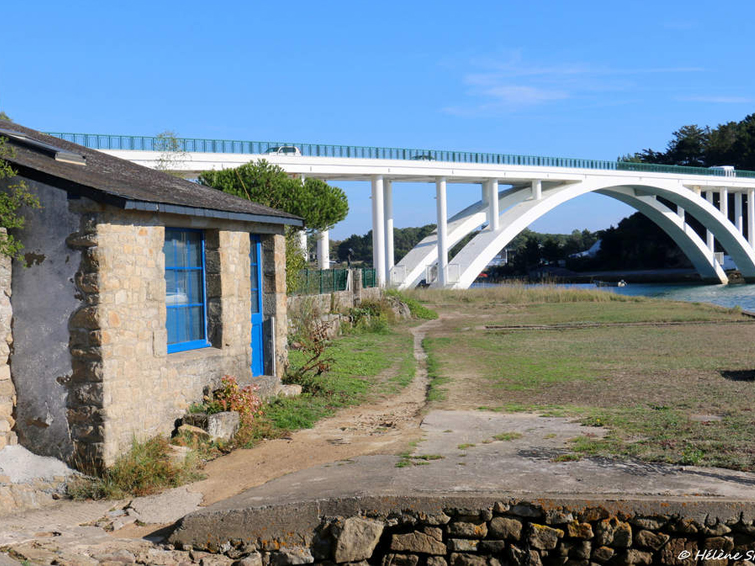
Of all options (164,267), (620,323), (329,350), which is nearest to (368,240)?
(620,323)

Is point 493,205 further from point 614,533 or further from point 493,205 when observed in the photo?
point 614,533

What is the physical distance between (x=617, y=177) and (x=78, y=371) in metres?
48.4

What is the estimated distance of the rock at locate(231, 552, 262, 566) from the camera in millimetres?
5512

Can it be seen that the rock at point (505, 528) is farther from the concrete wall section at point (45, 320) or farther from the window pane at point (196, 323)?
the window pane at point (196, 323)

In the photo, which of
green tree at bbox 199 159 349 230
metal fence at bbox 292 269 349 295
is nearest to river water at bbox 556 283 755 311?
green tree at bbox 199 159 349 230

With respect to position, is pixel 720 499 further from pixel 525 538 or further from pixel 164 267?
pixel 164 267

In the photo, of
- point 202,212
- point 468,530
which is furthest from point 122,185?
point 468,530

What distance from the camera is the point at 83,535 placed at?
5723 millimetres

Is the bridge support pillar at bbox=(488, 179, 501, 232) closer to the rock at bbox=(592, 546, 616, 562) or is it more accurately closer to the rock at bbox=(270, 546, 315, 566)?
the rock at bbox=(592, 546, 616, 562)

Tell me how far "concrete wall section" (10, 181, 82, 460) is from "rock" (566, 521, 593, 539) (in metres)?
4.48

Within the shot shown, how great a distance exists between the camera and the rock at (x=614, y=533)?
543 centimetres

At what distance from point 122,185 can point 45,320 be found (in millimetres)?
1555

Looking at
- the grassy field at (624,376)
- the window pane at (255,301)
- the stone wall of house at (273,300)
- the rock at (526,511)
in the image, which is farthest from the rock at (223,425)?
the rock at (526,511)

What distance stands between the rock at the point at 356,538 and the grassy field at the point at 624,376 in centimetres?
224
